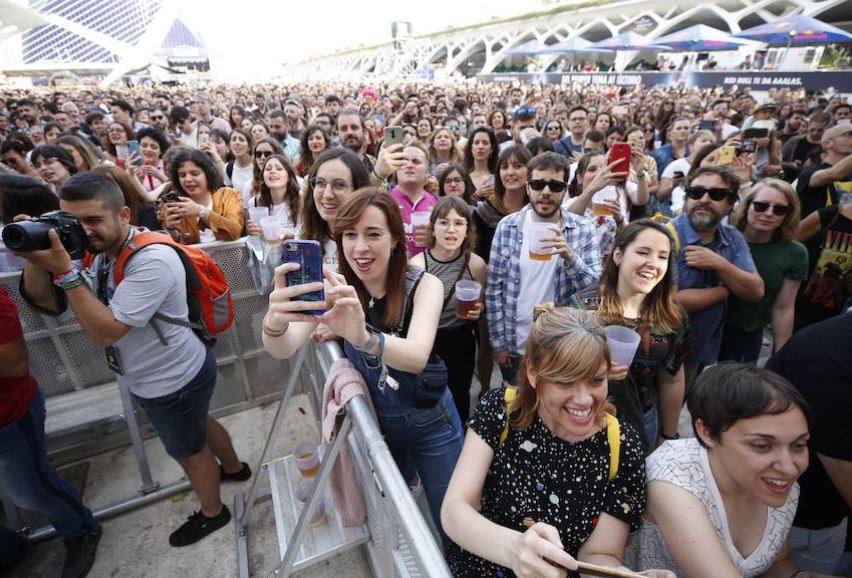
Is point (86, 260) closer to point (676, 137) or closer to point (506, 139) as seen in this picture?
point (506, 139)

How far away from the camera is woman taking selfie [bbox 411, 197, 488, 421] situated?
285 cm

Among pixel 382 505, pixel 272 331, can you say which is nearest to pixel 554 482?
pixel 382 505

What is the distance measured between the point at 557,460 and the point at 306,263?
114 cm

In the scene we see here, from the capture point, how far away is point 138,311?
2.15m

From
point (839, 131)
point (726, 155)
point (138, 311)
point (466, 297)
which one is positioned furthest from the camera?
point (839, 131)

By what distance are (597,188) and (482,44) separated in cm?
7218

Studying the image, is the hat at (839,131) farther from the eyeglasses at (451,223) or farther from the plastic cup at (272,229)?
the plastic cup at (272,229)

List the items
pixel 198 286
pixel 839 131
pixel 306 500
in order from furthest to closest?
pixel 839 131 → pixel 198 286 → pixel 306 500

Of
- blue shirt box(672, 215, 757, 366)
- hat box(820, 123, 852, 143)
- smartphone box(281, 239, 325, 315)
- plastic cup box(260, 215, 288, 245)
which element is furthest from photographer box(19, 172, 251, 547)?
hat box(820, 123, 852, 143)

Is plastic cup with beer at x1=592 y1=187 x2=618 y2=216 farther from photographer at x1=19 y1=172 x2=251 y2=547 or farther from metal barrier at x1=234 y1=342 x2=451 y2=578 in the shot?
photographer at x1=19 y1=172 x2=251 y2=547

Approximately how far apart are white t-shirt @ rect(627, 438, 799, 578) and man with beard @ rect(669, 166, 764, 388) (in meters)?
1.49

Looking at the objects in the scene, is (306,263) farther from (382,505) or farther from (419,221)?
(419,221)

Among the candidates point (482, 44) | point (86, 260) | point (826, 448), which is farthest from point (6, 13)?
point (826, 448)

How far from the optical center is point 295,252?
146 centimetres
